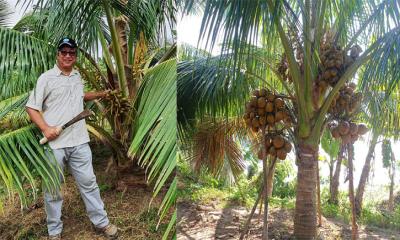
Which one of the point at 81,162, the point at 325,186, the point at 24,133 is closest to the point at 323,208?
the point at 325,186

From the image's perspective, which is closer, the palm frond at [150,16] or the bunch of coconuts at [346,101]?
the bunch of coconuts at [346,101]

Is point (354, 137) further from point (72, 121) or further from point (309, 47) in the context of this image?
point (72, 121)

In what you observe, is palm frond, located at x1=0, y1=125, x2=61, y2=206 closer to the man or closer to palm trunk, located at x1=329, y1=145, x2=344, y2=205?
the man

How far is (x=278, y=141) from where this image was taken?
4.17 ft

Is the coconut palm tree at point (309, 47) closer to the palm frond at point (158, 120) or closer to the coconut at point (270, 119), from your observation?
the coconut at point (270, 119)

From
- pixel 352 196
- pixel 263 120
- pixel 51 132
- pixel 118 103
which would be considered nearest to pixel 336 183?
pixel 352 196

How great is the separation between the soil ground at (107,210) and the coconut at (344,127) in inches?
33.0

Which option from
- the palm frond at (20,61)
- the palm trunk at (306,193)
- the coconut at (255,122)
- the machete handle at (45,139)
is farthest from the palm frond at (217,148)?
the palm frond at (20,61)

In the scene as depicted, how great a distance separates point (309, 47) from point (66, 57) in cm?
87

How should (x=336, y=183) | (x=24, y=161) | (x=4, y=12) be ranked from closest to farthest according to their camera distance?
1. (x=336, y=183)
2. (x=24, y=161)
3. (x=4, y=12)

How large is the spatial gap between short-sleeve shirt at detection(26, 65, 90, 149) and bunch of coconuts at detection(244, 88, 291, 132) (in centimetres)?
64

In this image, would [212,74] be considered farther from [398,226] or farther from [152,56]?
[398,226]

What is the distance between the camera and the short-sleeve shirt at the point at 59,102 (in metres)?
1.50

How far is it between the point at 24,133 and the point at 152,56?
1.86 feet
